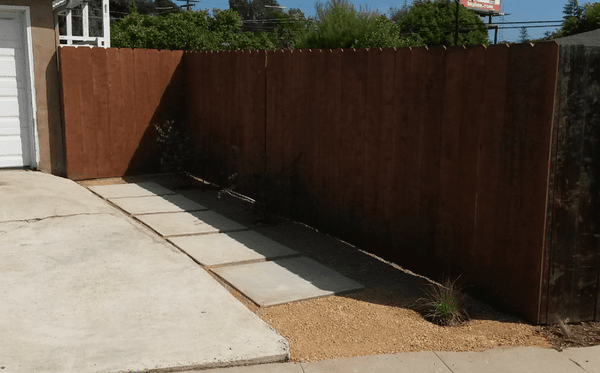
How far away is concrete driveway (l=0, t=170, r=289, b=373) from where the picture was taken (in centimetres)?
393

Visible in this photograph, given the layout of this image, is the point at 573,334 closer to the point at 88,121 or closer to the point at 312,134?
the point at 312,134

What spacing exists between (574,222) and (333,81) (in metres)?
3.18

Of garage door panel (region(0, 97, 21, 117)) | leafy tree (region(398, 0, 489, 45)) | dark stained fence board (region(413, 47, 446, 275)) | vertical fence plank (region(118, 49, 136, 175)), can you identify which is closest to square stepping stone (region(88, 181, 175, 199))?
vertical fence plank (region(118, 49, 136, 175))

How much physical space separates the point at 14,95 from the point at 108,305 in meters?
6.29

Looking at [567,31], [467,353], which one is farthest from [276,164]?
[567,31]

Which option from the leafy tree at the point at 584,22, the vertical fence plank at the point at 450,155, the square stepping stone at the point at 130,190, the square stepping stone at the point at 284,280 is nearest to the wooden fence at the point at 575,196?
the vertical fence plank at the point at 450,155

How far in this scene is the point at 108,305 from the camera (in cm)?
483

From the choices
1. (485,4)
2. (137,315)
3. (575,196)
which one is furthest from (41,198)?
(485,4)

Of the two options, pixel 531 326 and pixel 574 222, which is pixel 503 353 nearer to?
pixel 531 326

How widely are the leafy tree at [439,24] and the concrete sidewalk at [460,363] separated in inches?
2246

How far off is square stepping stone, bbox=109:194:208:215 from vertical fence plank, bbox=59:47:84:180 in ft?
5.79

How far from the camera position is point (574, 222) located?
4.58 m

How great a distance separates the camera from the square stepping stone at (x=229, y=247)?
6230 mm

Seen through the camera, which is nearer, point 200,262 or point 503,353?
point 503,353
